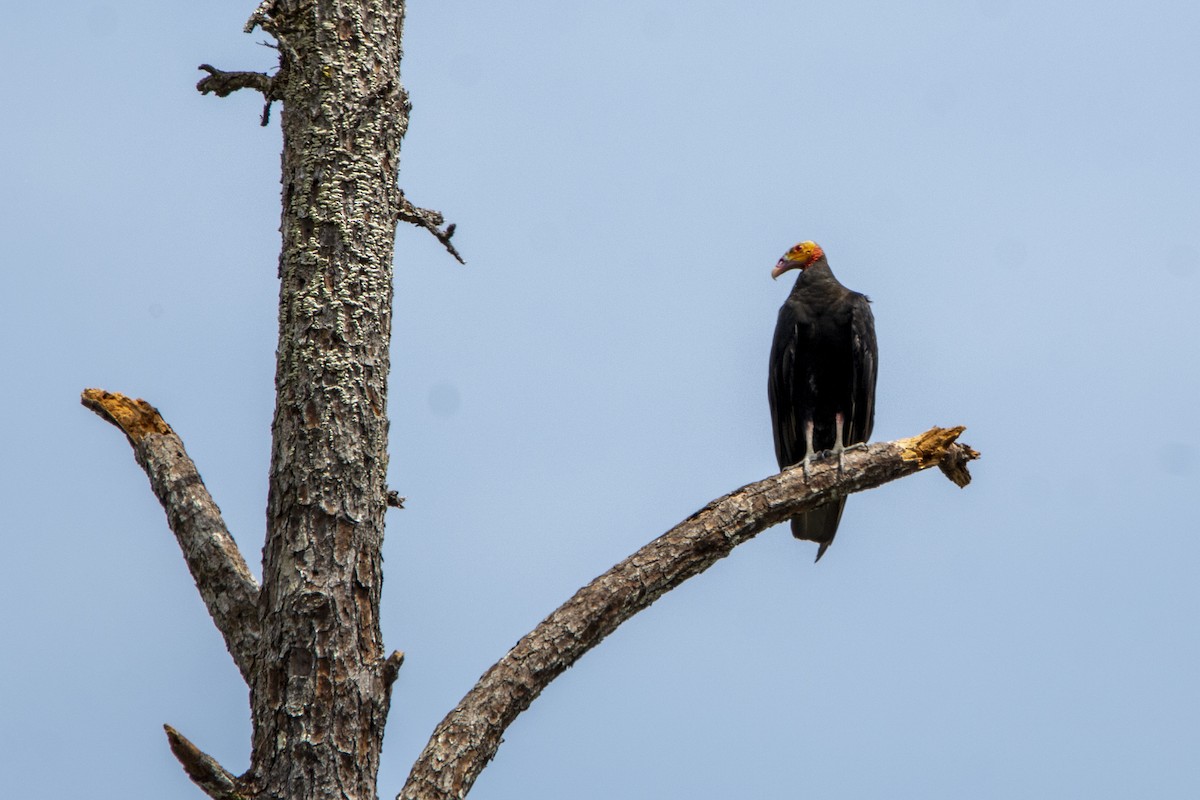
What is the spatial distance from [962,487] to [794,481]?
73 centimetres

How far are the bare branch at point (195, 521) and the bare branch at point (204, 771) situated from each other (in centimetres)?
38

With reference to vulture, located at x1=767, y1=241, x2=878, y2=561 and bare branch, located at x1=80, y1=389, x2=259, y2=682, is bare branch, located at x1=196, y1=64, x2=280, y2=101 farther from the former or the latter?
vulture, located at x1=767, y1=241, x2=878, y2=561

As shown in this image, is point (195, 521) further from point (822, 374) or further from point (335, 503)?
point (822, 374)

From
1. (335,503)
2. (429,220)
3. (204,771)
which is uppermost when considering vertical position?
(429,220)

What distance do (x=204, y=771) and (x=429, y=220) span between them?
1694 mm

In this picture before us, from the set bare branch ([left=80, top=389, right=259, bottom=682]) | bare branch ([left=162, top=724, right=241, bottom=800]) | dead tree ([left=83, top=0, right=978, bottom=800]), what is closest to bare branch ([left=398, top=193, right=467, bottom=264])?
dead tree ([left=83, top=0, right=978, bottom=800])

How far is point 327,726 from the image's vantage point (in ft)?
10.5

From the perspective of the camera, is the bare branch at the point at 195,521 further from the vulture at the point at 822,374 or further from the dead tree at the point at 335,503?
the vulture at the point at 822,374

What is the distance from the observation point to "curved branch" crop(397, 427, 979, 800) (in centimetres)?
324

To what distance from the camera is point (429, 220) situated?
392 centimetres

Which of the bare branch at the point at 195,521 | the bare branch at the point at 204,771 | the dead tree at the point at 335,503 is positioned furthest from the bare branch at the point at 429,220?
the bare branch at the point at 204,771

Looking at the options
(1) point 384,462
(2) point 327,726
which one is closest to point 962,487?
(1) point 384,462

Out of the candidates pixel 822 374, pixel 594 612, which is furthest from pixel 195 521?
pixel 822 374

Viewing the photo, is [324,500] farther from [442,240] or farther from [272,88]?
[272,88]
